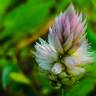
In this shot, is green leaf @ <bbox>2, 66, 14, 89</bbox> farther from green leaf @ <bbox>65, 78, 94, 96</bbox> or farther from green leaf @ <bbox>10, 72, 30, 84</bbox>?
green leaf @ <bbox>65, 78, 94, 96</bbox>

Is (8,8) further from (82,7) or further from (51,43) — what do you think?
(51,43)

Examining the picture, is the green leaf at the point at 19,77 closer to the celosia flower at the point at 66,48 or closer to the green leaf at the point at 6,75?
the green leaf at the point at 6,75

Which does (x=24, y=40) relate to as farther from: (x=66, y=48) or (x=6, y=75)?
(x=66, y=48)

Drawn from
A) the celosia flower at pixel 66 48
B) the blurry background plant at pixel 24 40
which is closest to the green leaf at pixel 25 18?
the blurry background plant at pixel 24 40

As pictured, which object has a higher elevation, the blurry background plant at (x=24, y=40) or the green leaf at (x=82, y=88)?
the blurry background plant at (x=24, y=40)

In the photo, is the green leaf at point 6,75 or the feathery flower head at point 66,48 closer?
the feathery flower head at point 66,48

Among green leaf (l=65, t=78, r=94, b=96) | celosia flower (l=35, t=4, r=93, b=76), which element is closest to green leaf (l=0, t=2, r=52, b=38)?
green leaf (l=65, t=78, r=94, b=96)

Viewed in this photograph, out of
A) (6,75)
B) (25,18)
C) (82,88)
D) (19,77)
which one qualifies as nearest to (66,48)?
(82,88)
